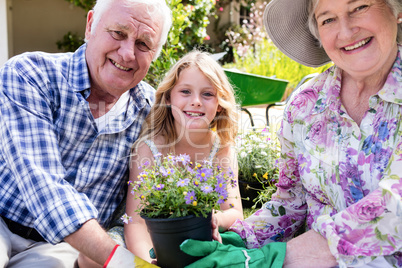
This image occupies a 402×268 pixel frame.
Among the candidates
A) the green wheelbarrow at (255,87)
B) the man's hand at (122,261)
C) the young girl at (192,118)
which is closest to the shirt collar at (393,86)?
the young girl at (192,118)

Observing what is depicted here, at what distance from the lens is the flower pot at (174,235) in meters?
1.43

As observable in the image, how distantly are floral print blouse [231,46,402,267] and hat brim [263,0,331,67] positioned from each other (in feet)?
0.67

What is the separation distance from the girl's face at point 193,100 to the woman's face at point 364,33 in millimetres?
898

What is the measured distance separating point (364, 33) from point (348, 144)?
0.43 m

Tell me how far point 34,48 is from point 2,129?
787 centimetres

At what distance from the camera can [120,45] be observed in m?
2.00

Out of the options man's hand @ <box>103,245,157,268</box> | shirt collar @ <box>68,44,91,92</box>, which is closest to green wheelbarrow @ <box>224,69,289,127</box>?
shirt collar @ <box>68,44,91,92</box>

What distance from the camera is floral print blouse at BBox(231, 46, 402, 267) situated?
1.38m

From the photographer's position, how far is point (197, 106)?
2.23 meters

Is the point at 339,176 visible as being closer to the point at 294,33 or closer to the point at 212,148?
the point at 294,33

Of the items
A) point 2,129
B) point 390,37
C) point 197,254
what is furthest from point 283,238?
point 2,129

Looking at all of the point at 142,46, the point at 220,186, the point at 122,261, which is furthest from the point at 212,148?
the point at 122,261

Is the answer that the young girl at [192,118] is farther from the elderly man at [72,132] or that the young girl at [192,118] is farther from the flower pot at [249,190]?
the flower pot at [249,190]

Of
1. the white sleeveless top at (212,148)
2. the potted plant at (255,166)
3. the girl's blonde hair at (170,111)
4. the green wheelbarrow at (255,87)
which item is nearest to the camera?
the white sleeveless top at (212,148)
